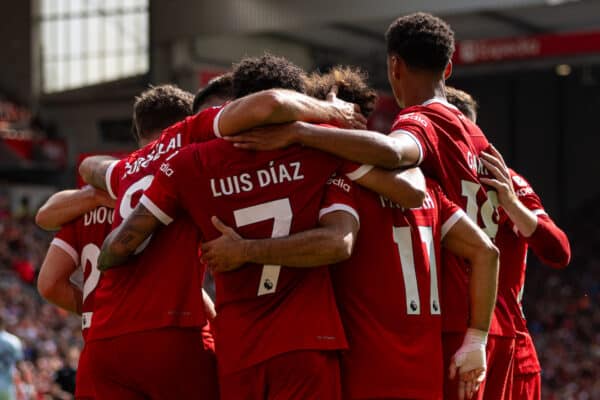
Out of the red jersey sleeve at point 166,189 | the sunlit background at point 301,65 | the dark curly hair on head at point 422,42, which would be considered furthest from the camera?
the sunlit background at point 301,65

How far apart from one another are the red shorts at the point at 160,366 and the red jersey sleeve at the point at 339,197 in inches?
31.4

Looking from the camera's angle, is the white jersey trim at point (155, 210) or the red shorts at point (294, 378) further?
the white jersey trim at point (155, 210)

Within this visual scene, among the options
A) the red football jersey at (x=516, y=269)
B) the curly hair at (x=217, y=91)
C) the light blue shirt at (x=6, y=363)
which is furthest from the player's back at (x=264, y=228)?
the light blue shirt at (x=6, y=363)

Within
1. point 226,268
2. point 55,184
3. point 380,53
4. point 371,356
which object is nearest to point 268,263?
point 226,268

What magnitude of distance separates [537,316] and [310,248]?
80.3 ft

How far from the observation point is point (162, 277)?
13.9ft

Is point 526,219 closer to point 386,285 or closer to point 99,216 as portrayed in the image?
point 386,285

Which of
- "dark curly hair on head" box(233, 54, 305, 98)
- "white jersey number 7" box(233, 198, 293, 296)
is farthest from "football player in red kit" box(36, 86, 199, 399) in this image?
"white jersey number 7" box(233, 198, 293, 296)

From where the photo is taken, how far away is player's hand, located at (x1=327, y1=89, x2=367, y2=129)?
410 centimetres

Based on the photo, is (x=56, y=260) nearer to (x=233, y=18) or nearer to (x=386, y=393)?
(x=386, y=393)

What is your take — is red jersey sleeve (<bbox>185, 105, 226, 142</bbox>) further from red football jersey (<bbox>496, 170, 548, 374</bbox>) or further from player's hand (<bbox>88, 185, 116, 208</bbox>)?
red football jersey (<bbox>496, 170, 548, 374</bbox>)

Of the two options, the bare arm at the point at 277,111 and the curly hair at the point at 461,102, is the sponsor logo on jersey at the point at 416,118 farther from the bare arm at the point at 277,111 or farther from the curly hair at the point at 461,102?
the curly hair at the point at 461,102

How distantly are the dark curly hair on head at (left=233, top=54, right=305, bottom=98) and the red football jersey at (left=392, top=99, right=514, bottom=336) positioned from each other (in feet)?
1.49

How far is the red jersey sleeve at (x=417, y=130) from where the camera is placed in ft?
13.6
